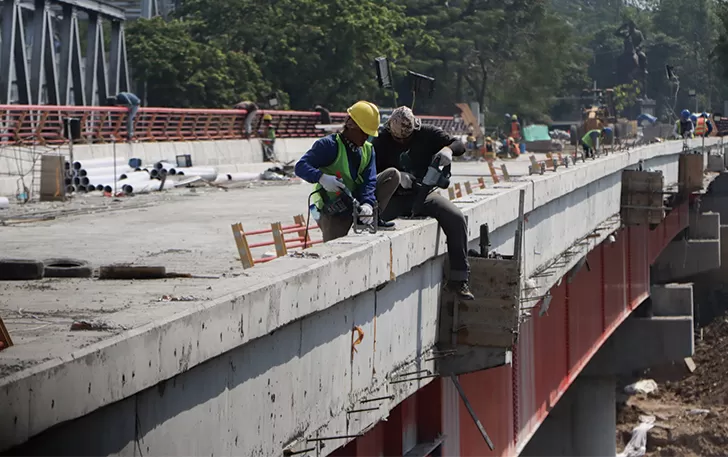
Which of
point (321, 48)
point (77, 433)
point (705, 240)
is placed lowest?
point (705, 240)

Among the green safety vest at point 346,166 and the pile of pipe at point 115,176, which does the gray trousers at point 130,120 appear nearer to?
the pile of pipe at point 115,176

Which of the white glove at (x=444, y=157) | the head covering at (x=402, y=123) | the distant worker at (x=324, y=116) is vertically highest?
the distant worker at (x=324, y=116)

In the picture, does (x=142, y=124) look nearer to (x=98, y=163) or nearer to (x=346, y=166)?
(x=98, y=163)

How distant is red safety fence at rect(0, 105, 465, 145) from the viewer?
31.8 m

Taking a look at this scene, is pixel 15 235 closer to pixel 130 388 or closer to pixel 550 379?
pixel 550 379

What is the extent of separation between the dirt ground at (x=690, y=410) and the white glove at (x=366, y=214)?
23.9 metres

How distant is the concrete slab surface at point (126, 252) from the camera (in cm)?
600

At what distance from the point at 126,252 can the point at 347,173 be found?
4858 mm

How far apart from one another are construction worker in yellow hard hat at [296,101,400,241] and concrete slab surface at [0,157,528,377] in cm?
91

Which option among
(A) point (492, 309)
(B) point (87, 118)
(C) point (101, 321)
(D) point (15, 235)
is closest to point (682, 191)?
(B) point (87, 118)

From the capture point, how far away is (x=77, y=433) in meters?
4.95

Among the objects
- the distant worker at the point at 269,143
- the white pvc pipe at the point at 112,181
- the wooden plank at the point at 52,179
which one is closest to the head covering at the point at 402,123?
the wooden plank at the point at 52,179

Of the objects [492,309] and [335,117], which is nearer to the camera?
[492,309]

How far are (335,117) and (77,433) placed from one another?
5745 cm
